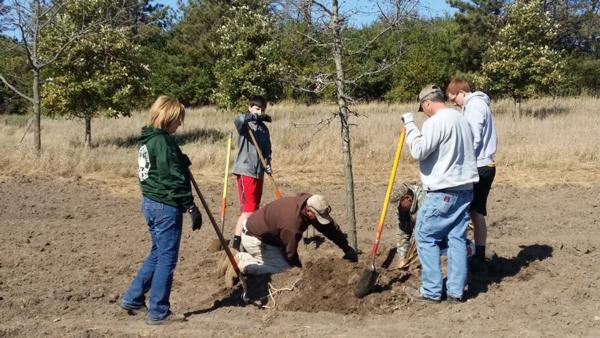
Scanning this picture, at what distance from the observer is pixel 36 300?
595 cm

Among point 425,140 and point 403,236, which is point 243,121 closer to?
point 403,236

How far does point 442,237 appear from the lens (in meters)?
5.45

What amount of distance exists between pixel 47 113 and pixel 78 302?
48.0 ft

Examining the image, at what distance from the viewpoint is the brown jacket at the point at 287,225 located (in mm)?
5707

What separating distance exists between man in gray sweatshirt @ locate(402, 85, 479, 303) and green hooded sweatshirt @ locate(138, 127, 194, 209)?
1.83 m

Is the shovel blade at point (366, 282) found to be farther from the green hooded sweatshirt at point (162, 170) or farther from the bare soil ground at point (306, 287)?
the green hooded sweatshirt at point (162, 170)

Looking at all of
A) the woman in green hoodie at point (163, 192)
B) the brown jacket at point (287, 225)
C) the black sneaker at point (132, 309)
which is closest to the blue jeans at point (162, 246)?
the woman in green hoodie at point (163, 192)

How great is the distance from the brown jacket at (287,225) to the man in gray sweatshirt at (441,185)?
908 millimetres

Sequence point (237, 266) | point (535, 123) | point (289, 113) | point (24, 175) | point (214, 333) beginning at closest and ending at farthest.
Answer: point (214, 333) → point (237, 266) → point (24, 175) → point (535, 123) → point (289, 113)

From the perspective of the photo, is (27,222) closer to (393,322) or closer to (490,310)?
(393,322)

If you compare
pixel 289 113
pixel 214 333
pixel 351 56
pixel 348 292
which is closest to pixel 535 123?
pixel 289 113

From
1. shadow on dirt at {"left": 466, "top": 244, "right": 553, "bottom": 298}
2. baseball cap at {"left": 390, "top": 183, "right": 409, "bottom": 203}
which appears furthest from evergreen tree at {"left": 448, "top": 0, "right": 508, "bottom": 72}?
baseball cap at {"left": 390, "top": 183, "right": 409, "bottom": 203}

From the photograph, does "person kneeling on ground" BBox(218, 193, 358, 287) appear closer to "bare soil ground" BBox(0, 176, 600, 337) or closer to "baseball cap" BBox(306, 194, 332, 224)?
"baseball cap" BBox(306, 194, 332, 224)

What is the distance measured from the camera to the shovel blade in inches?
217
